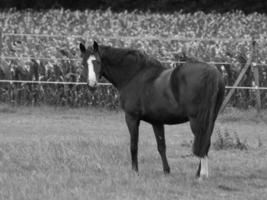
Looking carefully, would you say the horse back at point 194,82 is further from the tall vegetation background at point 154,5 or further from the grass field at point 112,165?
the tall vegetation background at point 154,5

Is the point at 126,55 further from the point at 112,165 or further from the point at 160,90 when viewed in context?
the point at 112,165

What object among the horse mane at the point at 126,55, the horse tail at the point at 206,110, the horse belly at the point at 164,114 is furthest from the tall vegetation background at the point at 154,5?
the horse tail at the point at 206,110

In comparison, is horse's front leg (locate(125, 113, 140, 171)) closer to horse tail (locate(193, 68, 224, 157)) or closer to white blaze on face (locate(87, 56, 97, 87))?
white blaze on face (locate(87, 56, 97, 87))

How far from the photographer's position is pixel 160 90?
11.7 meters

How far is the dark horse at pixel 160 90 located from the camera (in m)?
11.2

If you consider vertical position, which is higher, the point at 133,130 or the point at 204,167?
the point at 133,130

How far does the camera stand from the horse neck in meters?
12.2

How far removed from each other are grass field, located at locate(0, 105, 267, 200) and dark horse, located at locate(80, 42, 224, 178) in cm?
53

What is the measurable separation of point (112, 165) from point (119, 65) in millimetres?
1389

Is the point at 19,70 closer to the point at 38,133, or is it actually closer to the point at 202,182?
the point at 38,133

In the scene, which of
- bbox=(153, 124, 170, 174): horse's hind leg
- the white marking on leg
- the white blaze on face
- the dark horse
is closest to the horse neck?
the dark horse

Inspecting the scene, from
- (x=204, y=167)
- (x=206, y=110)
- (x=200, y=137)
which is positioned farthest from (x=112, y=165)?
(x=206, y=110)

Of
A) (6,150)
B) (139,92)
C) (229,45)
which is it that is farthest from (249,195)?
(229,45)

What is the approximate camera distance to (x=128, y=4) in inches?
1959
